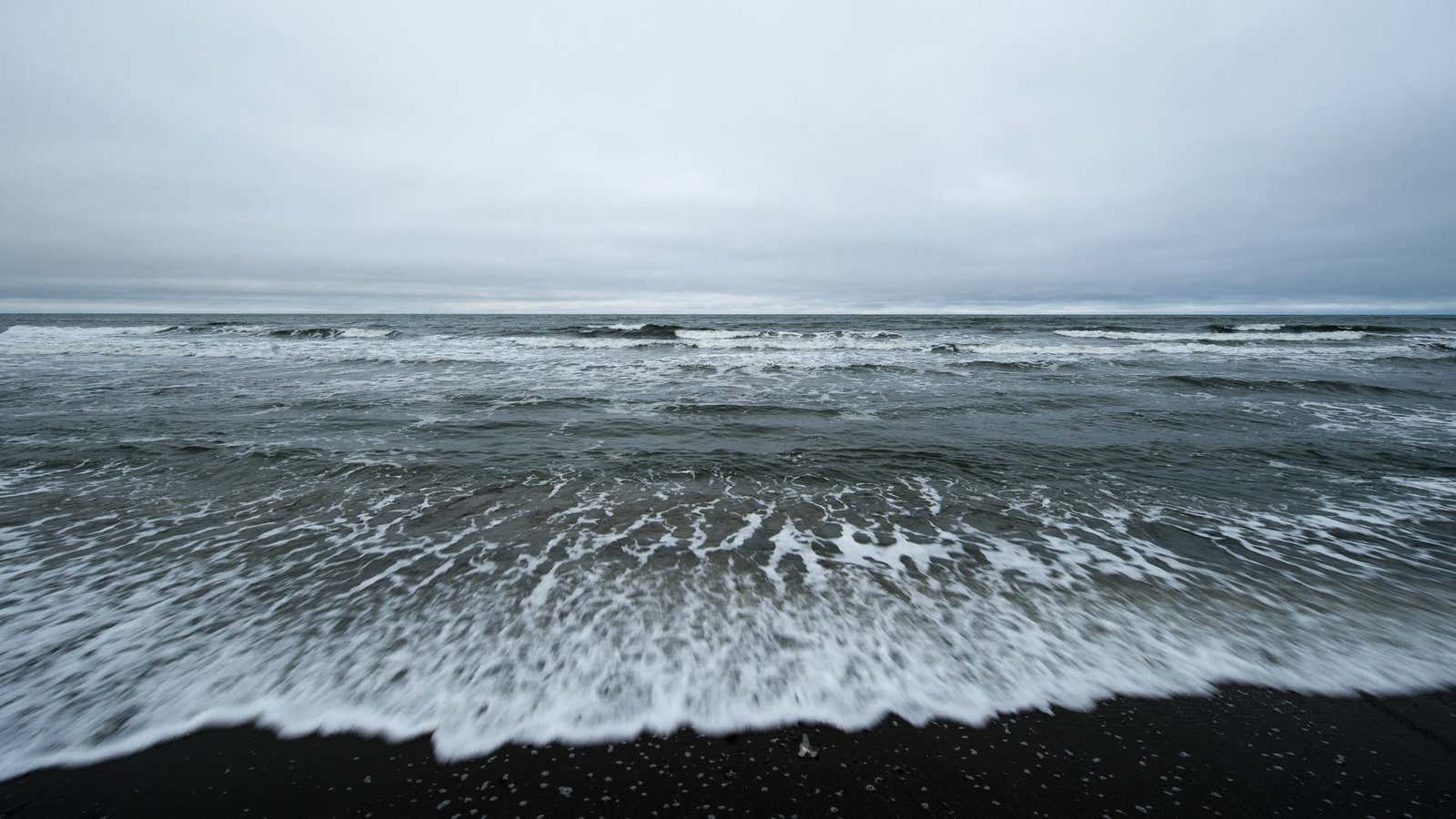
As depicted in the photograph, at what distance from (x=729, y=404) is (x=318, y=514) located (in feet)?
25.4

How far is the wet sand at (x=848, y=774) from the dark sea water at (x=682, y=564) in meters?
0.17

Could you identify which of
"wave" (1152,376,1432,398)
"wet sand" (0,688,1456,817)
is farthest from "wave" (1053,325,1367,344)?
"wet sand" (0,688,1456,817)

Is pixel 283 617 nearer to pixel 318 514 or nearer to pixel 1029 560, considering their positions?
pixel 318 514

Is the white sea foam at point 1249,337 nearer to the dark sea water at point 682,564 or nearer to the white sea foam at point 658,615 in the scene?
the dark sea water at point 682,564

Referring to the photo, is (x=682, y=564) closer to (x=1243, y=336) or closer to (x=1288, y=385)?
(x=1288, y=385)

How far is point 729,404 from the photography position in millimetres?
12047

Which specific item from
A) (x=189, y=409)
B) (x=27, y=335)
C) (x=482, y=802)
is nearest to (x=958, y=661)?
(x=482, y=802)

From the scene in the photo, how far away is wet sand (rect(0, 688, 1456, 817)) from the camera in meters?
2.48

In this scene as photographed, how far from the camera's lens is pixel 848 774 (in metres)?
2.67

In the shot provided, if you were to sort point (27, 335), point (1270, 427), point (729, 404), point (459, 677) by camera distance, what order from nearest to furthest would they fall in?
point (459, 677) → point (1270, 427) → point (729, 404) → point (27, 335)

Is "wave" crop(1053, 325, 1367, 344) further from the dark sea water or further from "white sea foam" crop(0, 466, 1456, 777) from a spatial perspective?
"white sea foam" crop(0, 466, 1456, 777)

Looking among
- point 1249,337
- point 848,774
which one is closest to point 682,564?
point 848,774

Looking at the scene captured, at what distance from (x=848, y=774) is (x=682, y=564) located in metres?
2.36

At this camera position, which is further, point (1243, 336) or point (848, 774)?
point (1243, 336)
